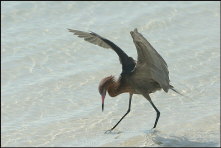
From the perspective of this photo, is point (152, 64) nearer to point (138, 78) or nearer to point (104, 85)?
point (138, 78)

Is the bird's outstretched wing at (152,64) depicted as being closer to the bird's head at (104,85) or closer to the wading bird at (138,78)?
the wading bird at (138,78)

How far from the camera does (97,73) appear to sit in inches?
412

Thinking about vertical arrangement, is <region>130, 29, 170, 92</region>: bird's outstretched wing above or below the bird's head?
above

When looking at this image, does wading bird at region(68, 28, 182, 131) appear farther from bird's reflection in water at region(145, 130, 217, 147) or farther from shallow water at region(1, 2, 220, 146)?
shallow water at region(1, 2, 220, 146)

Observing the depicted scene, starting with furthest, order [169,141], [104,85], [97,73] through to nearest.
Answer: [97,73], [104,85], [169,141]

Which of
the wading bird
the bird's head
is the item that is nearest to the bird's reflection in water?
the wading bird

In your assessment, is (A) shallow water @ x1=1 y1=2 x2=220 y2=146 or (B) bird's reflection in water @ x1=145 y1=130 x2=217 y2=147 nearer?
(B) bird's reflection in water @ x1=145 y1=130 x2=217 y2=147

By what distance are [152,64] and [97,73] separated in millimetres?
2420

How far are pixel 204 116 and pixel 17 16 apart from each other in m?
5.43

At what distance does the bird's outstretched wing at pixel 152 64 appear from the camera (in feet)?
25.5

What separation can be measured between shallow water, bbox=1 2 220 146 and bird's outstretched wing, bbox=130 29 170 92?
63 cm

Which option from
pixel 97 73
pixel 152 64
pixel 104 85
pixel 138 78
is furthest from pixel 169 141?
pixel 97 73

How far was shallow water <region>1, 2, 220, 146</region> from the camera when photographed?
855 cm

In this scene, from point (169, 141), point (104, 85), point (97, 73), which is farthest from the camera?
point (97, 73)
